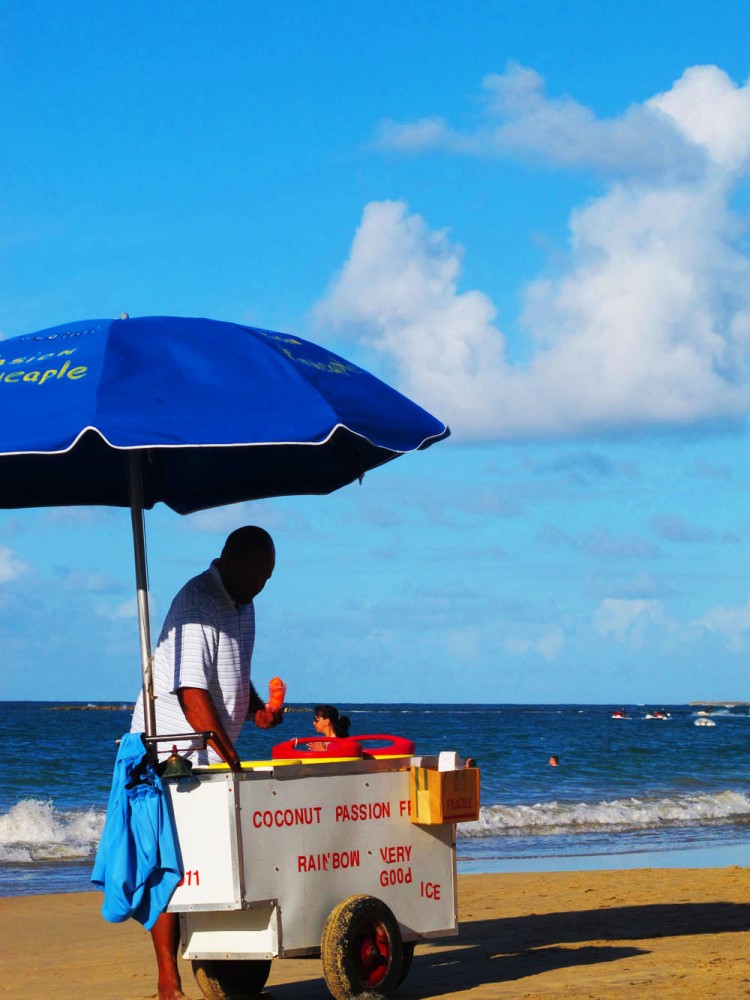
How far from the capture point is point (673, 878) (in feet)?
33.3

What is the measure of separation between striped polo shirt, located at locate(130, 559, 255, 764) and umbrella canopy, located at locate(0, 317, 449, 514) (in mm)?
601

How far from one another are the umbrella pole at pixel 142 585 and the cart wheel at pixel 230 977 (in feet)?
3.38

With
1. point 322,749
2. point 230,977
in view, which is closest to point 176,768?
point 322,749

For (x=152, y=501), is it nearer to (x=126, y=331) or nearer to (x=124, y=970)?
(x=126, y=331)

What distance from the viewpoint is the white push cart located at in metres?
4.69

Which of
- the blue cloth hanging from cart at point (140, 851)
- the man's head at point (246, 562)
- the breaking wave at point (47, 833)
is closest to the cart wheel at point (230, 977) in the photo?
the blue cloth hanging from cart at point (140, 851)

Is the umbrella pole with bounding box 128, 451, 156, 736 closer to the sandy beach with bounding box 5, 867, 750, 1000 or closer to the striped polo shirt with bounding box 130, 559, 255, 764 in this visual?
the striped polo shirt with bounding box 130, 559, 255, 764

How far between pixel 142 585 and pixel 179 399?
880 mm

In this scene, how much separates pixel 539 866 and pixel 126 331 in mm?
8908

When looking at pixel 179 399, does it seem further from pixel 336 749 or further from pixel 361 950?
pixel 361 950

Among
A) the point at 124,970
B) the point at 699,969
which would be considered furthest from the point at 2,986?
the point at 699,969

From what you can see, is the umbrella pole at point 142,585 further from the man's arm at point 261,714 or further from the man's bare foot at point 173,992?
the man's bare foot at point 173,992

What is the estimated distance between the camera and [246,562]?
5.14 meters

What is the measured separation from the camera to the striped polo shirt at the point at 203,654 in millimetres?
4996
